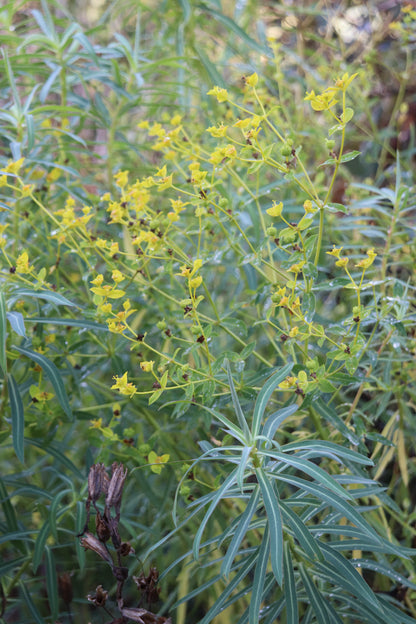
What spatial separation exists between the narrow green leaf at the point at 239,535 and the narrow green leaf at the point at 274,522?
4cm

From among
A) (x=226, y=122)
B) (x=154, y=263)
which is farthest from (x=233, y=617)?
(x=226, y=122)

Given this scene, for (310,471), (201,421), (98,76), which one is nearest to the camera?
(310,471)

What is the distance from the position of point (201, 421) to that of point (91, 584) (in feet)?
1.70

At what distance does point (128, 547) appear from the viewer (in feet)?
2.48

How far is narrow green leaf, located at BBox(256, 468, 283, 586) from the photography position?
2.05ft

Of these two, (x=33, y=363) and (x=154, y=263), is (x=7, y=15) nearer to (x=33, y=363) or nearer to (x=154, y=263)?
(x=154, y=263)

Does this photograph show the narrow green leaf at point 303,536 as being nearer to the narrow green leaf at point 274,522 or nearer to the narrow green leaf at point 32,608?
the narrow green leaf at point 274,522

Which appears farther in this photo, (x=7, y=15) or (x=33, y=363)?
(x=7, y=15)

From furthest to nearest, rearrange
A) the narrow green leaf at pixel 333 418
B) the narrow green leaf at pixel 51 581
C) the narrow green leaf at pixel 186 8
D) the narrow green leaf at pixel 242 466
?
the narrow green leaf at pixel 186 8, the narrow green leaf at pixel 51 581, the narrow green leaf at pixel 333 418, the narrow green leaf at pixel 242 466

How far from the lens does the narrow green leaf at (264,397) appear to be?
2.35 ft

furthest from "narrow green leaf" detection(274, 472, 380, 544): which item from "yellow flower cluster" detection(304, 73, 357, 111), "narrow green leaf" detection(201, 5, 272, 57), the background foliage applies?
"narrow green leaf" detection(201, 5, 272, 57)

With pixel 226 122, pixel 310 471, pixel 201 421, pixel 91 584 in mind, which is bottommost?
pixel 91 584

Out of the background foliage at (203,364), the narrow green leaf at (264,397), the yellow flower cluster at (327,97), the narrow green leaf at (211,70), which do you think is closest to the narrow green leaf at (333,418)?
the background foliage at (203,364)

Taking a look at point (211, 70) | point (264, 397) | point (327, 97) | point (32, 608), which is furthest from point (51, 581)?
point (211, 70)
